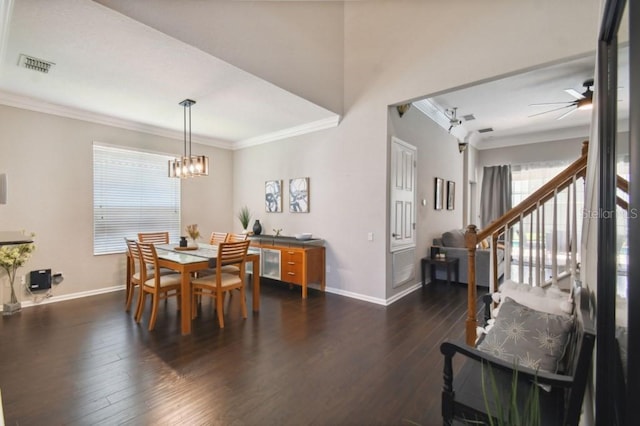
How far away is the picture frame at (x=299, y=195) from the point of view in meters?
5.20

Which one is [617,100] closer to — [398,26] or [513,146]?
[398,26]

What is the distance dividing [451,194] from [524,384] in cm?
553

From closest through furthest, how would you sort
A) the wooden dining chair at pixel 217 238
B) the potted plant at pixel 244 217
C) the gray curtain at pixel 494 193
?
Answer: the wooden dining chair at pixel 217 238 < the potted plant at pixel 244 217 < the gray curtain at pixel 494 193

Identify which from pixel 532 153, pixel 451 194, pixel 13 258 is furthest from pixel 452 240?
pixel 13 258

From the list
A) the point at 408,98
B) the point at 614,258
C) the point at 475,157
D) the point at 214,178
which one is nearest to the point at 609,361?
the point at 614,258

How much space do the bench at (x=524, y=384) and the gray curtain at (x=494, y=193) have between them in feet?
22.5

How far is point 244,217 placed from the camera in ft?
19.9

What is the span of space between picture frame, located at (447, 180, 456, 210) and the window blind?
5523 mm

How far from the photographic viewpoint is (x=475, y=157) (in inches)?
319

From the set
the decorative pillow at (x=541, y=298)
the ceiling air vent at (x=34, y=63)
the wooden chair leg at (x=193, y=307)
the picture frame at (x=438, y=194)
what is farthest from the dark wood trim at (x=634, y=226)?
the picture frame at (x=438, y=194)

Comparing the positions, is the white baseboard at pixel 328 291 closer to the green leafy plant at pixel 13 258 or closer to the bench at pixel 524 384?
the green leafy plant at pixel 13 258

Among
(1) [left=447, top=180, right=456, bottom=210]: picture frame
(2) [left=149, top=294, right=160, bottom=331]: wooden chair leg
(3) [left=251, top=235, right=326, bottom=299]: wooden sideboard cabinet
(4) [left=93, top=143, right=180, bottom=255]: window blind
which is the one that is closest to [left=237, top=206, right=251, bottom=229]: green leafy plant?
(3) [left=251, top=235, right=326, bottom=299]: wooden sideboard cabinet

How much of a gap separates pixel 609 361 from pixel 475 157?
8.00 meters

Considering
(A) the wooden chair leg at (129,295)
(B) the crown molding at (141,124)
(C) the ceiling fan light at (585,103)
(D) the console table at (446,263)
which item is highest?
(C) the ceiling fan light at (585,103)
